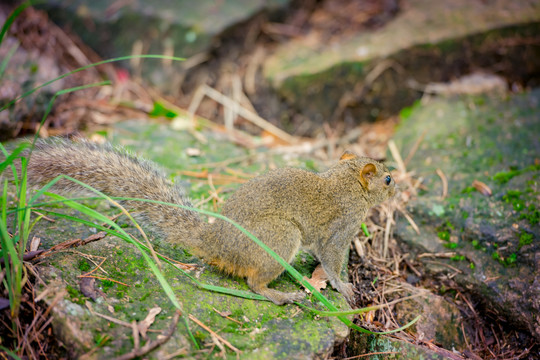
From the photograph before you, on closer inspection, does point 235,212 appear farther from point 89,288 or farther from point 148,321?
point 89,288

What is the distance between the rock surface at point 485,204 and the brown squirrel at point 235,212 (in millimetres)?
1116

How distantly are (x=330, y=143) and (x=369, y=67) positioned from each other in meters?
1.20

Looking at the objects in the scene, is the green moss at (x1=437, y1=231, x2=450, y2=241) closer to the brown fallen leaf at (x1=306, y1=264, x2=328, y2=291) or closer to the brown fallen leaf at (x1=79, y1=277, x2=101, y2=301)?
the brown fallen leaf at (x1=306, y1=264, x2=328, y2=291)

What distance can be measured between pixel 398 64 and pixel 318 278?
3.64 metres

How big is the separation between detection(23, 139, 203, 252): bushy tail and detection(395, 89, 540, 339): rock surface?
6.83ft

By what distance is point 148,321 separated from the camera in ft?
7.95

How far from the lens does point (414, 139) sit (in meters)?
5.14

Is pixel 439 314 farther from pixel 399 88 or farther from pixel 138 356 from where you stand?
pixel 399 88

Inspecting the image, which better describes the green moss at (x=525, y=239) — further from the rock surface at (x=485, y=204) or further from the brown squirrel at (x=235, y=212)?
the brown squirrel at (x=235, y=212)

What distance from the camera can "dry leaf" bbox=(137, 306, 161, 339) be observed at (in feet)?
7.72

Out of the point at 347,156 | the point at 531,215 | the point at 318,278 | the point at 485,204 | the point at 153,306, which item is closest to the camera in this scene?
the point at 153,306

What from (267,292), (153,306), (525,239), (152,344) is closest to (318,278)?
(267,292)

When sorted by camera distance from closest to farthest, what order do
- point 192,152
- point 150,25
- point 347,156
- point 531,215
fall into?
point 531,215 → point 347,156 → point 192,152 → point 150,25

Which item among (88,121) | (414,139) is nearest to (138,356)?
(88,121)
